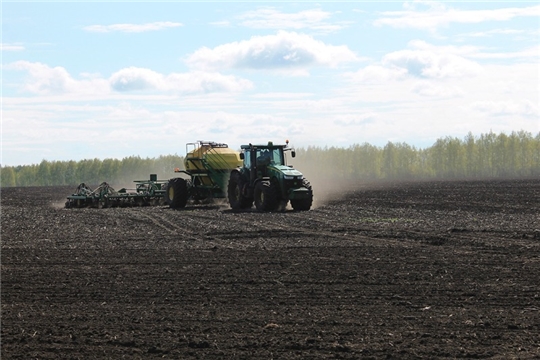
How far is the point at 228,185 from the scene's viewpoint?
29.6 meters

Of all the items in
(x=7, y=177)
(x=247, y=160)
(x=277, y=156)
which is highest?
(x=7, y=177)

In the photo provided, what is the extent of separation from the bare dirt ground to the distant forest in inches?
3643

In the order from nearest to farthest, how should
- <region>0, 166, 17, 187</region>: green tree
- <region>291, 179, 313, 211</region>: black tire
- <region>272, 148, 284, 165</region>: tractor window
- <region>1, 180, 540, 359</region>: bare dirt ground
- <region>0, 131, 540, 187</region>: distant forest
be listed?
1. <region>1, 180, 540, 359</region>: bare dirt ground
2. <region>291, 179, 313, 211</region>: black tire
3. <region>272, 148, 284, 165</region>: tractor window
4. <region>0, 131, 540, 187</region>: distant forest
5. <region>0, 166, 17, 187</region>: green tree

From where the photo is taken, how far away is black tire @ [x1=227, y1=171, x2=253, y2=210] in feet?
94.2

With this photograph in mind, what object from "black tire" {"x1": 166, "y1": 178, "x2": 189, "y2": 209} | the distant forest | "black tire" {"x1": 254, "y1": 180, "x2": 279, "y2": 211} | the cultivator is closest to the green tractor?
"black tire" {"x1": 254, "y1": 180, "x2": 279, "y2": 211}

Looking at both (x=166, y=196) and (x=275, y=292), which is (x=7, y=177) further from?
(x=275, y=292)

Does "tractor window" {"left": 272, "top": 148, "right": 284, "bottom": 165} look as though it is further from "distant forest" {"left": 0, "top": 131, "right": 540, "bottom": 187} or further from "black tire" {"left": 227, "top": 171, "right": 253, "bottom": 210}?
"distant forest" {"left": 0, "top": 131, "right": 540, "bottom": 187}

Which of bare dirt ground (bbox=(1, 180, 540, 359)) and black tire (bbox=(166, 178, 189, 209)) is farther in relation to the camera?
black tire (bbox=(166, 178, 189, 209))

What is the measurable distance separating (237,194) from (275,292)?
18.1 metres

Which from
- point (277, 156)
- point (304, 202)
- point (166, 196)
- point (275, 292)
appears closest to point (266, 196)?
point (304, 202)

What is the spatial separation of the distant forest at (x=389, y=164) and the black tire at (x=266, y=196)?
83936 mm

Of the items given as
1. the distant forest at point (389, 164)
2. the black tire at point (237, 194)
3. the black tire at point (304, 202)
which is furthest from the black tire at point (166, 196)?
the distant forest at point (389, 164)

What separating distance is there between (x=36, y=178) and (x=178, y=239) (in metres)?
141

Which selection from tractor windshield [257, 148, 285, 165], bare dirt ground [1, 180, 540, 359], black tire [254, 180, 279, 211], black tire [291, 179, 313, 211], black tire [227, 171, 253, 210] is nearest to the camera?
bare dirt ground [1, 180, 540, 359]
